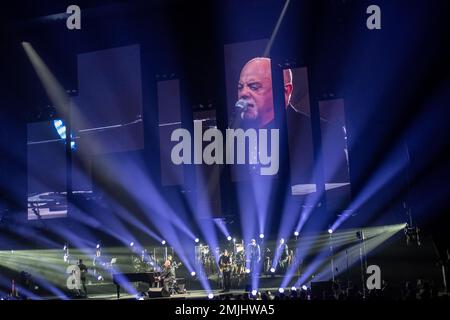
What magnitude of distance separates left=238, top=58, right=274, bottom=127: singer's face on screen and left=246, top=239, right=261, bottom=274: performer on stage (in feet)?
10.2

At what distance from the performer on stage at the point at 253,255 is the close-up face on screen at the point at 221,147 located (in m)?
0.04

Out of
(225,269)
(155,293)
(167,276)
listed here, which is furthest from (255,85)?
(155,293)

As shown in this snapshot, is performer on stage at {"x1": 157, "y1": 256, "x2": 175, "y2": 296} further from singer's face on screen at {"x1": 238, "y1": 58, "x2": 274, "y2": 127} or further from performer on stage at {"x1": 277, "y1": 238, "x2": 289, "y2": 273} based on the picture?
singer's face on screen at {"x1": 238, "y1": 58, "x2": 274, "y2": 127}

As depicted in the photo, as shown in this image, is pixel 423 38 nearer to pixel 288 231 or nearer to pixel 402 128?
pixel 402 128

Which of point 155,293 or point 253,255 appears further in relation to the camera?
point 253,255

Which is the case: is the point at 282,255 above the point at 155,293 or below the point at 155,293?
above

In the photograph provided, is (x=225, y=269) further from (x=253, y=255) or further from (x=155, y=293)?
(x=155, y=293)

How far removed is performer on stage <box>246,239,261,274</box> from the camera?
12016 mm

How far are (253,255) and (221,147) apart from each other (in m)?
2.74

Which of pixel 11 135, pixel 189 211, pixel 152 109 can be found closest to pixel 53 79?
pixel 11 135

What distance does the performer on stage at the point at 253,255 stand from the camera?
12.0 m

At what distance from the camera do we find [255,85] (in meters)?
11.5

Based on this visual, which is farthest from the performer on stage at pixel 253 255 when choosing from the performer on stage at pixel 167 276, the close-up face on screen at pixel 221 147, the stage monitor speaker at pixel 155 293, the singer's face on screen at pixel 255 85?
the singer's face on screen at pixel 255 85

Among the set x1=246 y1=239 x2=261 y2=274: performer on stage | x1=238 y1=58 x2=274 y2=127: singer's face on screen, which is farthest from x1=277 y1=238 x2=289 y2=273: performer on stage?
x1=238 y1=58 x2=274 y2=127: singer's face on screen
